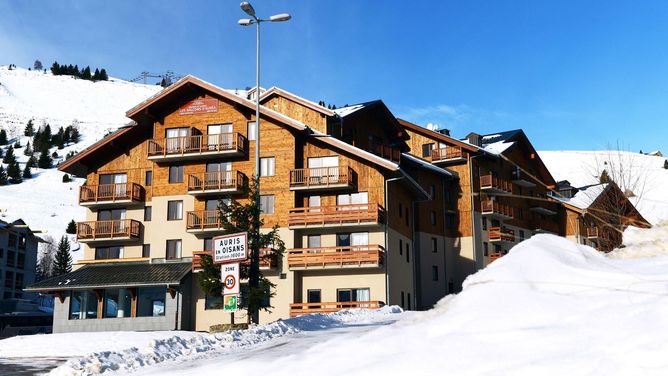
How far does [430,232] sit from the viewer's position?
54188 mm

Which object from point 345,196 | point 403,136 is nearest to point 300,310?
point 345,196

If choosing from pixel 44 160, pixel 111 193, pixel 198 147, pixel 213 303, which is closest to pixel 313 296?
pixel 213 303

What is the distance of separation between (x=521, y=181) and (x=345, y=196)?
28695 mm

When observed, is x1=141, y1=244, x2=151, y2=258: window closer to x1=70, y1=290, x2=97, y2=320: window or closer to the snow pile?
x1=70, y1=290, x2=97, y2=320: window

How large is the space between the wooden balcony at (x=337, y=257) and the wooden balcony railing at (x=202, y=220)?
567cm

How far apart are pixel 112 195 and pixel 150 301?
28.4 ft

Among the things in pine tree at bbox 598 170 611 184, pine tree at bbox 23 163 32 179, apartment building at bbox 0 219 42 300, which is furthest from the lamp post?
pine tree at bbox 23 163 32 179

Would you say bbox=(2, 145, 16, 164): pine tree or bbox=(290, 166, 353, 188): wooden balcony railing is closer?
bbox=(290, 166, 353, 188): wooden balcony railing

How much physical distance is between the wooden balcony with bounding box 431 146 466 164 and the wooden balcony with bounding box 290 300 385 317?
2180 centimetres

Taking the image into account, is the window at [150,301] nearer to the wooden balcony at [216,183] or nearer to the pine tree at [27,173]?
the wooden balcony at [216,183]

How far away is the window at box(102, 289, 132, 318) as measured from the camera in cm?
4259

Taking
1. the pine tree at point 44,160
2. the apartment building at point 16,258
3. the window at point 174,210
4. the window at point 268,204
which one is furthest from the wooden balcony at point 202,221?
the pine tree at point 44,160

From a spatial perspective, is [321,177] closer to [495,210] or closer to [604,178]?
[495,210]

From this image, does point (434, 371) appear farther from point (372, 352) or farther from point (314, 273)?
point (314, 273)
